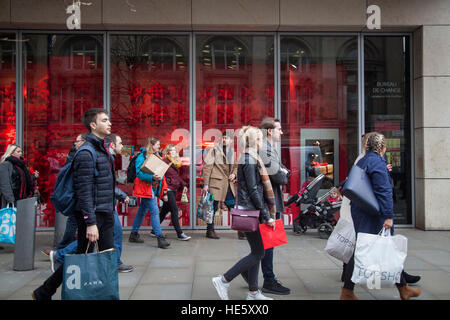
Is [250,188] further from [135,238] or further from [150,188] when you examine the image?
[135,238]

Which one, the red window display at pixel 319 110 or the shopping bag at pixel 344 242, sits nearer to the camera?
the shopping bag at pixel 344 242

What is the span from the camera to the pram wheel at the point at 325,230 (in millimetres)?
7750

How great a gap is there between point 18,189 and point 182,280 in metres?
3.69

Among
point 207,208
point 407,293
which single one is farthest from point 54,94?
point 407,293

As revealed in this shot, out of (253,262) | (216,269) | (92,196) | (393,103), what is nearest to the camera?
(92,196)

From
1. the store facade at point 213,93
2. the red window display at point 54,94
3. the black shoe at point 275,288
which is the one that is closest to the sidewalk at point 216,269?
the black shoe at point 275,288

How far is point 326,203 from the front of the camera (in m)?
7.93

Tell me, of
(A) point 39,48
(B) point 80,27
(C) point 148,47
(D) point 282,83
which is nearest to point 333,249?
(D) point 282,83

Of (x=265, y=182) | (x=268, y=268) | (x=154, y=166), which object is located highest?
(x=154, y=166)

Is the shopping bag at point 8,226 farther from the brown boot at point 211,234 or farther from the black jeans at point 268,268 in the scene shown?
the black jeans at point 268,268

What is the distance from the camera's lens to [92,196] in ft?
12.8

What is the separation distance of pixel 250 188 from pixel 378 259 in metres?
1.41

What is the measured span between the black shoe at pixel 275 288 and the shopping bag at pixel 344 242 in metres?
0.71
